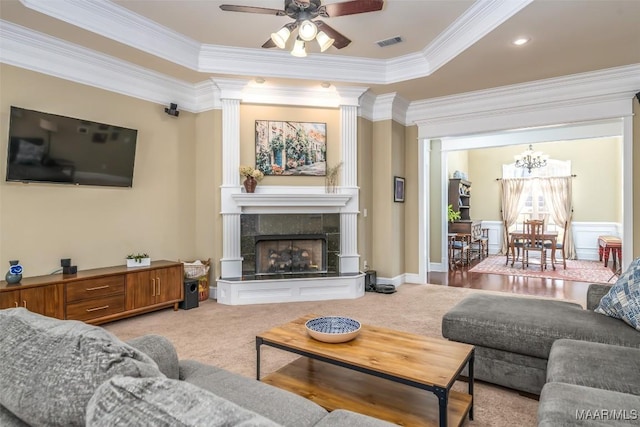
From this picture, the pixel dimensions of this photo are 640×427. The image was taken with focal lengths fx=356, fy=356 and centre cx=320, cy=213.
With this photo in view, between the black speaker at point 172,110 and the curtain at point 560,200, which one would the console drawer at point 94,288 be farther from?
the curtain at point 560,200

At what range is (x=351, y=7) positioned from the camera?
9.14ft

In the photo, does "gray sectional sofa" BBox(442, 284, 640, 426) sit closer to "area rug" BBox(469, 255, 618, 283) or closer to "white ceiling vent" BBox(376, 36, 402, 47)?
"white ceiling vent" BBox(376, 36, 402, 47)

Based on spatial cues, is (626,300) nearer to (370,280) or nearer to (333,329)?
(333,329)

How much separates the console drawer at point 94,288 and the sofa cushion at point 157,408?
3225mm

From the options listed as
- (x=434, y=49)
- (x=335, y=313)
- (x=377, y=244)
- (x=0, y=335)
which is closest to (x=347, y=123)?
(x=434, y=49)

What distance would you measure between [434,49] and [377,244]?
2757 millimetres

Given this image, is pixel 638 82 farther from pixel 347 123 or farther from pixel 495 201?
pixel 495 201

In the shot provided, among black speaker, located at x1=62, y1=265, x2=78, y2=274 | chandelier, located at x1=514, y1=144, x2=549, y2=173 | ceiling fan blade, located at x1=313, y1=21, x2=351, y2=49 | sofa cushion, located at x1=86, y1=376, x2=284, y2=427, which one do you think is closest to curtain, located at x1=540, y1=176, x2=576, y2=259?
chandelier, located at x1=514, y1=144, x2=549, y2=173

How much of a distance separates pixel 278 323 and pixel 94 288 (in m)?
1.83

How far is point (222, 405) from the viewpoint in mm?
672

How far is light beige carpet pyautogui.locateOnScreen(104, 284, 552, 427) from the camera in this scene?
7.12 feet

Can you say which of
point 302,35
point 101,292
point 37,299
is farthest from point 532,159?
point 37,299

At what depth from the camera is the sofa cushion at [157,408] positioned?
61 centimetres

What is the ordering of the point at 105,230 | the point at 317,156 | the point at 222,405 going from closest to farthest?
the point at 222,405 → the point at 105,230 → the point at 317,156
